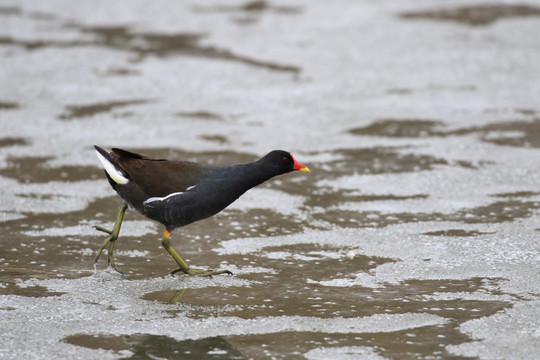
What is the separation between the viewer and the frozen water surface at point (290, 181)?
4.34 m

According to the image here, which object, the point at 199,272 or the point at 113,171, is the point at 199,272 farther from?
the point at 113,171

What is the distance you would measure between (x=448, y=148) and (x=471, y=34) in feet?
14.0

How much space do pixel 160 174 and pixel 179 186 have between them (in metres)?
0.14

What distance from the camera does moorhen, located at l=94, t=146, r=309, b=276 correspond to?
199 inches

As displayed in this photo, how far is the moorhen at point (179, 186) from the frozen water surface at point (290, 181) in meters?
0.34

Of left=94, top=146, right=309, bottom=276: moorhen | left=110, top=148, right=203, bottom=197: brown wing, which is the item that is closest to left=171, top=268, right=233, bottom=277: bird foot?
left=94, top=146, right=309, bottom=276: moorhen

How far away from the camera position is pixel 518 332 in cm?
422

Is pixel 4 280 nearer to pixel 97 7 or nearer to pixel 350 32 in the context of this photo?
pixel 350 32

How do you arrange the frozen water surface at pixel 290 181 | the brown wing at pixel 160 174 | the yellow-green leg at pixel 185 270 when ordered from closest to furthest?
the frozen water surface at pixel 290 181
the yellow-green leg at pixel 185 270
the brown wing at pixel 160 174

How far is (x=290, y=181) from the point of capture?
6.97 metres

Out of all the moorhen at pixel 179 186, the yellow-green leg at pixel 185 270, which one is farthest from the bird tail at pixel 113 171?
the yellow-green leg at pixel 185 270

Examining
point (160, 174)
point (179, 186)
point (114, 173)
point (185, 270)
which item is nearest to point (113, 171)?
point (114, 173)

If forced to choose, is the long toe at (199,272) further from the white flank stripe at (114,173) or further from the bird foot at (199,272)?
the white flank stripe at (114,173)

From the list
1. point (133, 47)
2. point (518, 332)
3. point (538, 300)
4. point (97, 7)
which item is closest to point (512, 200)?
point (538, 300)
